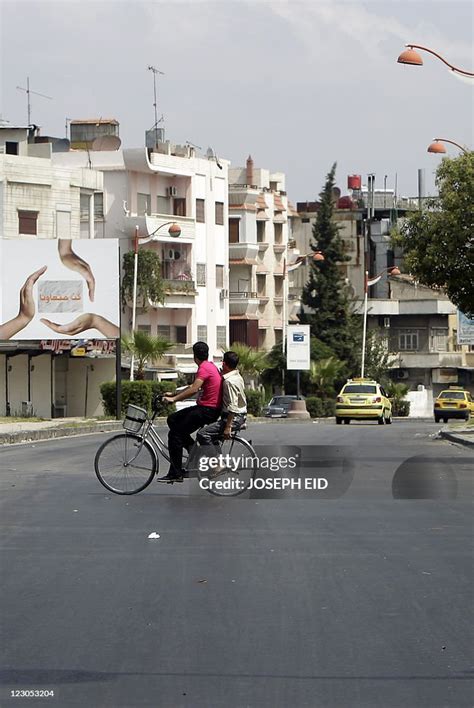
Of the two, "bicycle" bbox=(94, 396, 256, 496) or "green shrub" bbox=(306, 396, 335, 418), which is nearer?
"bicycle" bbox=(94, 396, 256, 496)

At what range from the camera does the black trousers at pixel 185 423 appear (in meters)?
16.3

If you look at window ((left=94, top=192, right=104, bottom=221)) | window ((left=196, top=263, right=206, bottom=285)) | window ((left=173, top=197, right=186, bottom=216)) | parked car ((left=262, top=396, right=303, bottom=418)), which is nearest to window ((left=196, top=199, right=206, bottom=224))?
window ((left=173, top=197, right=186, bottom=216))

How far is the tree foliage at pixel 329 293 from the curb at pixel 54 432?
55454 mm

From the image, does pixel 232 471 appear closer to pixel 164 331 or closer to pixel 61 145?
pixel 164 331

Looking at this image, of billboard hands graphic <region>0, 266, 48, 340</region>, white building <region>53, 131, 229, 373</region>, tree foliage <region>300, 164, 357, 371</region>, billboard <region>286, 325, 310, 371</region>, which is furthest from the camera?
tree foliage <region>300, 164, 357, 371</region>

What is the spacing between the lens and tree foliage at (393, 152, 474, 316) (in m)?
29.9

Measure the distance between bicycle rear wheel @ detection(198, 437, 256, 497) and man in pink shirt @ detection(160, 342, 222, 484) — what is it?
1.03 ft

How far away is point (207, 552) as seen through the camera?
11.5 metres

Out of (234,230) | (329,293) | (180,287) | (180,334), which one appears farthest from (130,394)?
(329,293)

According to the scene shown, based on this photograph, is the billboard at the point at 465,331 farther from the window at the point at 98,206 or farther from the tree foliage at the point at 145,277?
the window at the point at 98,206

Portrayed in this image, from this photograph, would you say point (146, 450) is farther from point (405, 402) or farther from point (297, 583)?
point (405, 402)

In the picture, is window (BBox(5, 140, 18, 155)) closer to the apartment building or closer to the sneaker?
the apartment building

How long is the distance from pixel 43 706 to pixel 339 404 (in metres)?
45.7

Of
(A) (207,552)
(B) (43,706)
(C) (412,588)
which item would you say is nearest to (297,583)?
(C) (412,588)
